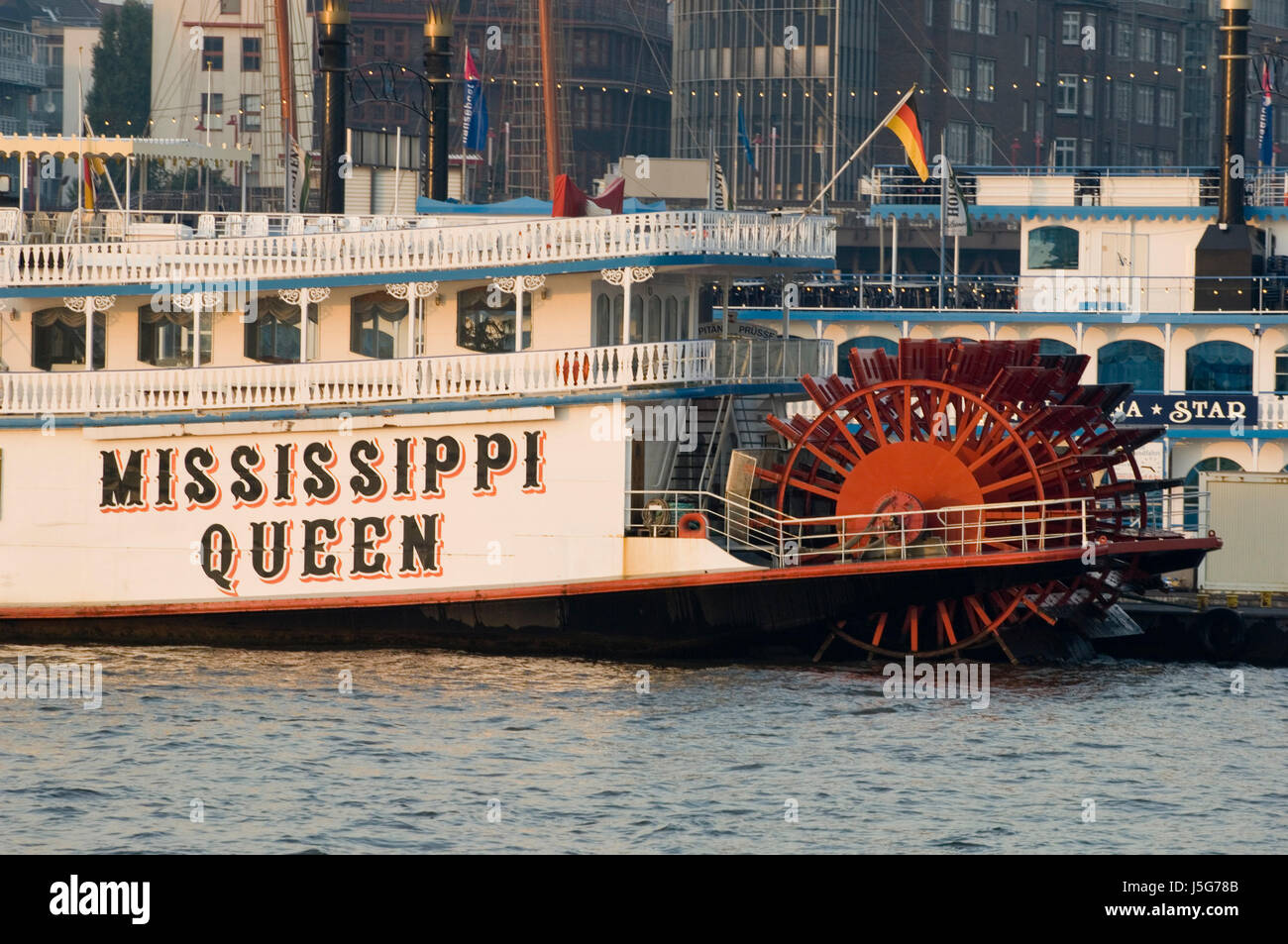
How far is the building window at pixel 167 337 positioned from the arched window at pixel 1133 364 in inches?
674

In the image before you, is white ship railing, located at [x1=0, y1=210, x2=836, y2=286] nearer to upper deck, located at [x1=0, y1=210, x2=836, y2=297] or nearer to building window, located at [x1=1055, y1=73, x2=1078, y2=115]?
upper deck, located at [x1=0, y1=210, x2=836, y2=297]

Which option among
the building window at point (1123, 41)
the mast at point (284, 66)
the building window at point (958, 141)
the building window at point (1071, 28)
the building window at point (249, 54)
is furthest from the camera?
the building window at point (1123, 41)

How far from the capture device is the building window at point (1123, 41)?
325 ft

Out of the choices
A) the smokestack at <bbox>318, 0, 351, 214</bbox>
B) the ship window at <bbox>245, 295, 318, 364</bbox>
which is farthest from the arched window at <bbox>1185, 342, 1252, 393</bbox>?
the ship window at <bbox>245, 295, 318, 364</bbox>

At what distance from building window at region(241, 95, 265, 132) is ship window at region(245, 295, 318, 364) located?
60.1 meters

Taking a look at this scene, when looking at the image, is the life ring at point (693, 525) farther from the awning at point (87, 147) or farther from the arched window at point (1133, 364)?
the arched window at point (1133, 364)

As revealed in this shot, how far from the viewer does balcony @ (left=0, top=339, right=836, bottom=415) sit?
27.0 m

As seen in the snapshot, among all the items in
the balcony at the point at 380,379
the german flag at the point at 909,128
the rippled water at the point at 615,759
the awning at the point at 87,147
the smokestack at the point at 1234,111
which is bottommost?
the rippled water at the point at 615,759

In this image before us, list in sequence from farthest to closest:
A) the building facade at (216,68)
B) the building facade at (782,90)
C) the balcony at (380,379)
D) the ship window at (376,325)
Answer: the building facade at (782,90) < the building facade at (216,68) < the ship window at (376,325) < the balcony at (380,379)

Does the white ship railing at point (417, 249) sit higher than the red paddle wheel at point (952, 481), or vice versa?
the white ship railing at point (417, 249)

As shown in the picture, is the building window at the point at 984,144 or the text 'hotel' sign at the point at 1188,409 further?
the building window at the point at 984,144

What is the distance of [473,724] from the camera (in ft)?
78.5

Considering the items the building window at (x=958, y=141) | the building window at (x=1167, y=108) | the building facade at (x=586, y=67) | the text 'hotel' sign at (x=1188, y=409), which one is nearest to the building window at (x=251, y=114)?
the building facade at (x=586, y=67)

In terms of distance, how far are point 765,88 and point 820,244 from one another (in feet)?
196
